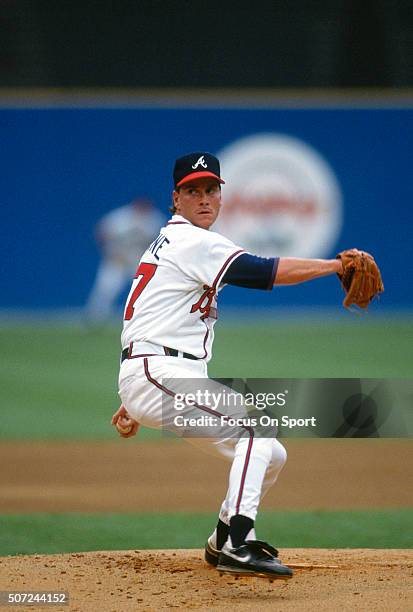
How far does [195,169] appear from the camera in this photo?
14.3 ft

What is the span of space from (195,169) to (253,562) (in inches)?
68.7

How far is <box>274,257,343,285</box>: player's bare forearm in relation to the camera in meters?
3.92

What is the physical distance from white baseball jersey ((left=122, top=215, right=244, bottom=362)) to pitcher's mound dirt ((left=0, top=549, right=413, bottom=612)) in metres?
1.02

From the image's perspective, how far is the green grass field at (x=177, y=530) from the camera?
5605 millimetres

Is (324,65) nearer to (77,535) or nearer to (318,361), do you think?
(318,361)

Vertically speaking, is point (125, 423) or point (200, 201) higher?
point (200, 201)

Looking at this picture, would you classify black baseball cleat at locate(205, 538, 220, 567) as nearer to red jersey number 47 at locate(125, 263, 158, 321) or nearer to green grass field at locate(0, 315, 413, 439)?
red jersey number 47 at locate(125, 263, 158, 321)

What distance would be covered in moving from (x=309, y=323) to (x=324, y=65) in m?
5.01

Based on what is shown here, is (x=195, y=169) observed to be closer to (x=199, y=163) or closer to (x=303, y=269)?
(x=199, y=163)

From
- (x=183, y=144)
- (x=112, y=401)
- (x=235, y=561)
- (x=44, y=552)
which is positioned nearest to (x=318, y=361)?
(x=112, y=401)

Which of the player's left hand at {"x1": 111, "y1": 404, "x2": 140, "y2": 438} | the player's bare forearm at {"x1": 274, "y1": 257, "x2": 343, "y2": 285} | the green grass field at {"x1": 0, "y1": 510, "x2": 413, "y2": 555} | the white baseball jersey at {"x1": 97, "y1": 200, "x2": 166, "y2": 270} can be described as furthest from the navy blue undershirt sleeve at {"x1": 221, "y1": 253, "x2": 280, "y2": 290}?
the white baseball jersey at {"x1": 97, "y1": 200, "x2": 166, "y2": 270}

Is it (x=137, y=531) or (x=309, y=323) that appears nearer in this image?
(x=137, y=531)

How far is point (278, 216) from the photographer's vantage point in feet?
55.0

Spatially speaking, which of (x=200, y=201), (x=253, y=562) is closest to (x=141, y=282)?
(x=200, y=201)
